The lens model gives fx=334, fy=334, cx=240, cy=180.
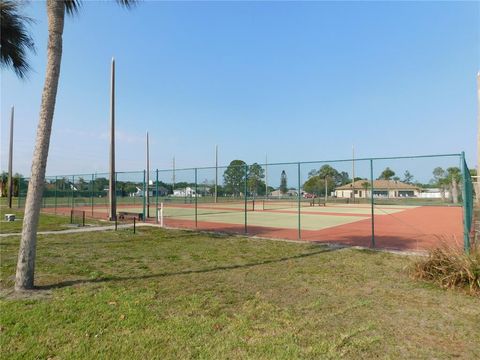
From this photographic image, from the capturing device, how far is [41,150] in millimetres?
5586

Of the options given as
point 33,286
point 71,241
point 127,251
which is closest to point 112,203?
point 71,241

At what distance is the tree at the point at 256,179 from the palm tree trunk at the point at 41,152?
826 centimetres

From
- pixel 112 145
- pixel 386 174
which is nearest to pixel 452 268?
pixel 386 174

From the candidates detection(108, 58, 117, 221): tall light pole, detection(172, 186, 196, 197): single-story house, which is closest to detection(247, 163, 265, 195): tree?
detection(172, 186, 196, 197): single-story house

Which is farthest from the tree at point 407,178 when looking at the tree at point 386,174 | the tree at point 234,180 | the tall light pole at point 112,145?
the tall light pole at point 112,145

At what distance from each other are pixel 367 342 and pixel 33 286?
206 inches

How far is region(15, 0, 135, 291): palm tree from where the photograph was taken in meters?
5.48

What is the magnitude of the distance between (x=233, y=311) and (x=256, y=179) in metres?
11.9

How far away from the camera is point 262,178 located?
16.3 metres

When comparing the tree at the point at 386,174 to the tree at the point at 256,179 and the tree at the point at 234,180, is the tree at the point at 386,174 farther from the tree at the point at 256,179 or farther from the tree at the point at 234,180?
the tree at the point at 234,180

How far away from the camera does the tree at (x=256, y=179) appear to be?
1444 centimetres

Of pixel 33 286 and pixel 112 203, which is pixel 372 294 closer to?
pixel 33 286

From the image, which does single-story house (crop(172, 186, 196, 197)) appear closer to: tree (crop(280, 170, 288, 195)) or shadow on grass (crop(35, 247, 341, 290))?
tree (crop(280, 170, 288, 195))

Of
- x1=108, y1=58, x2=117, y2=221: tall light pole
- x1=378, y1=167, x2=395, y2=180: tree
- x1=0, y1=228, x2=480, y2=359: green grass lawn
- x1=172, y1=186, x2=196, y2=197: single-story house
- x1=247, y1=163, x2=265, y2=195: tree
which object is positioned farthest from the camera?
x1=172, y1=186, x2=196, y2=197: single-story house
